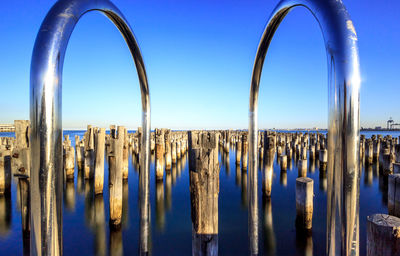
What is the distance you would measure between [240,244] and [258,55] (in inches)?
197

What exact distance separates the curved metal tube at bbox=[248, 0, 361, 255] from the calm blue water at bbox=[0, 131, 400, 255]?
16.3 ft

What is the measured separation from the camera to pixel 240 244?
213 inches

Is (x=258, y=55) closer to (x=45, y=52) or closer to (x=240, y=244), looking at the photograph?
(x=45, y=52)

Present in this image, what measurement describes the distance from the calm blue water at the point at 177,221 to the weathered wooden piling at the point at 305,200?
0.40 metres

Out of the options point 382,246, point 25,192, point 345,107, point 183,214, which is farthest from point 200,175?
point 183,214

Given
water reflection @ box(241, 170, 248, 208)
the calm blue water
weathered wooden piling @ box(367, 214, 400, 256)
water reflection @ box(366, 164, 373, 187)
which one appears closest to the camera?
weathered wooden piling @ box(367, 214, 400, 256)

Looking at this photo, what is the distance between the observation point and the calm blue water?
5.33 meters

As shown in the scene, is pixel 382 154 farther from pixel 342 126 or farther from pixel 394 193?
pixel 342 126

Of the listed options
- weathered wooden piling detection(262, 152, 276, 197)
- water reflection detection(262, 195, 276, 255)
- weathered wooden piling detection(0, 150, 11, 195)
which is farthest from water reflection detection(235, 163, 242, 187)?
weathered wooden piling detection(0, 150, 11, 195)

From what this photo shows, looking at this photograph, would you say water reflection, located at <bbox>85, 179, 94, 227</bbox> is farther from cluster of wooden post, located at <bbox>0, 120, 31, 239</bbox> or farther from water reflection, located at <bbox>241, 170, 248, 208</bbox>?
water reflection, located at <bbox>241, 170, 248, 208</bbox>

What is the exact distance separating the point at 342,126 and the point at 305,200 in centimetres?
519

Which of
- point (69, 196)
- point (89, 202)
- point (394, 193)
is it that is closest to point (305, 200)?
point (394, 193)

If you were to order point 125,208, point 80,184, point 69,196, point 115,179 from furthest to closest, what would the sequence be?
point 80,184 < point 69,196 < point 125,208 < point 115,179

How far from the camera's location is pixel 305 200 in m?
5.17
